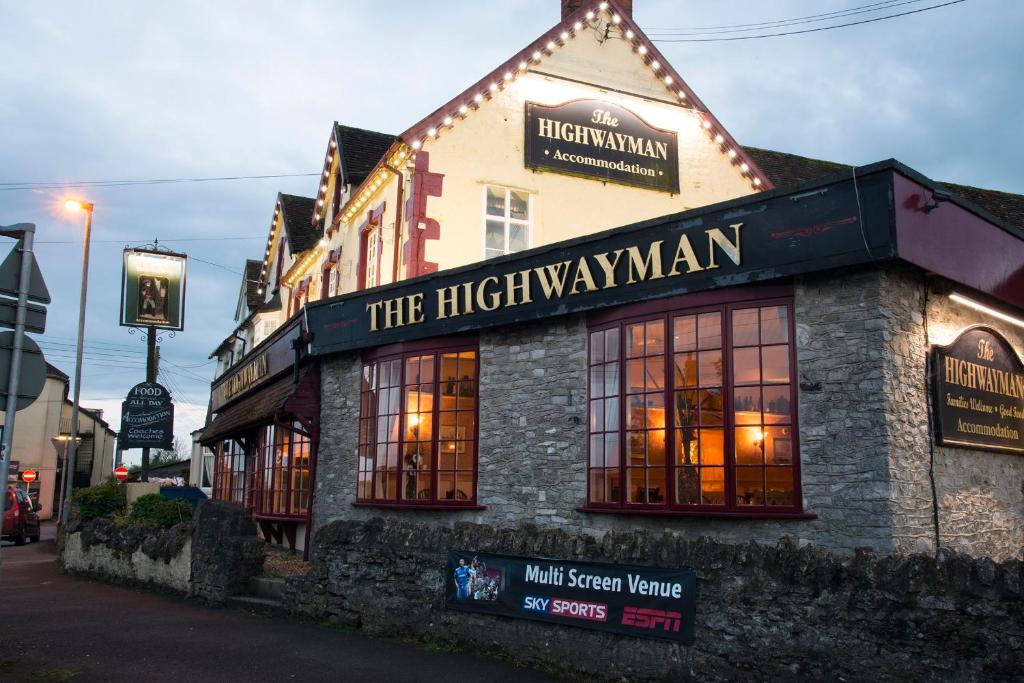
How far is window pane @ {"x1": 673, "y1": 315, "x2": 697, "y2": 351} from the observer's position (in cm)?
932

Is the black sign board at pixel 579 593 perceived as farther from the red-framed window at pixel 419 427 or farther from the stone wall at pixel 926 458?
the stone wall at pixel 926 458

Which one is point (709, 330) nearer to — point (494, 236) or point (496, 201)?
point (494, 236)

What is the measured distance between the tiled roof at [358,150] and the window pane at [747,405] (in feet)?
42.4

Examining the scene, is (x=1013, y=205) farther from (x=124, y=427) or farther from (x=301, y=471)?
(x=124, y=427)

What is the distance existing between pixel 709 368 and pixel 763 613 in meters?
2.62

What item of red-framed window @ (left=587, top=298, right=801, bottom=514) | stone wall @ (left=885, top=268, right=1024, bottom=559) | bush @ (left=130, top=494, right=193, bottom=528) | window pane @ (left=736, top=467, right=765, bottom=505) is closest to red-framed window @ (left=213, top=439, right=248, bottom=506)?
bush @ (left=130, top=494, right=193, bottom=528)

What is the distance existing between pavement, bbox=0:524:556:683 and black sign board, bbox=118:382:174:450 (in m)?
11.7

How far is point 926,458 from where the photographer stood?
834 cm

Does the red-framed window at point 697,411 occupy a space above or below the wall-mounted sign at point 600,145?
below

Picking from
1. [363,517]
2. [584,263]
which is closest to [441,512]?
[363,517]

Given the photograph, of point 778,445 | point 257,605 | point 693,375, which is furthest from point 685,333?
point 257,605

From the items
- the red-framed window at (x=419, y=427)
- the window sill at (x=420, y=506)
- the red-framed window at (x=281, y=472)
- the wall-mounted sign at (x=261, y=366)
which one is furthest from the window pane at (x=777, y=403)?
the wall-mounted sign at (x=261, y=366)

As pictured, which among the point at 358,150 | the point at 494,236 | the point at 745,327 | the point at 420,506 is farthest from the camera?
the point at 358,150

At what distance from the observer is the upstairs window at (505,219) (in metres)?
17.3
